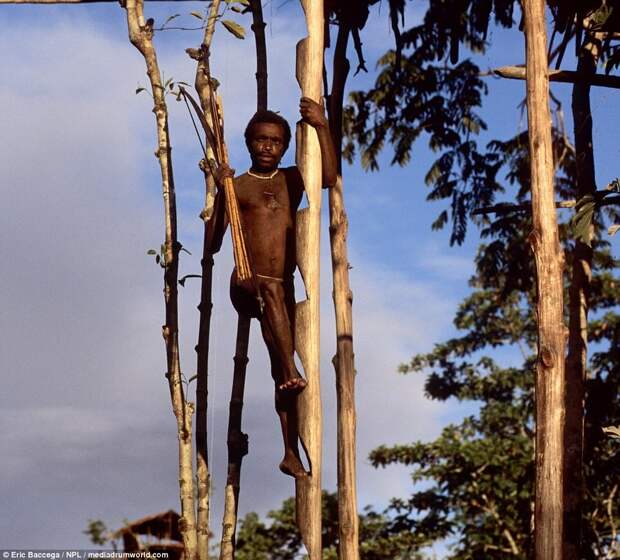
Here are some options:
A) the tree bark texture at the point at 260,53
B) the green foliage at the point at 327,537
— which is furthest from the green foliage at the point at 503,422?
the tree bark texture at the point at 260,53

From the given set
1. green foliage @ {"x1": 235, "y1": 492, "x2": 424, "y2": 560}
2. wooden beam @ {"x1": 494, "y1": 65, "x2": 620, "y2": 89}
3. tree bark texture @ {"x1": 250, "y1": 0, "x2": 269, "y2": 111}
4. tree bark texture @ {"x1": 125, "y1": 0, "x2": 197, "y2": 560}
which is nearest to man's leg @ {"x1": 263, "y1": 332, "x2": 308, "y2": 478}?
tree bark texture @ {"x1": 125, "y1": 0, "x2": 197, "y2": 560}

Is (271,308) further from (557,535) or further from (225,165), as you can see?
(557,535)

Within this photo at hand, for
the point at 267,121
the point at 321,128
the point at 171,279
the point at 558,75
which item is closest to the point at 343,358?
the point at 171,279

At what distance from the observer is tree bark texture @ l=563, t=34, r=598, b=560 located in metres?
10.5

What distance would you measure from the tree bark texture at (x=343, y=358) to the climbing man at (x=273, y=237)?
1.00 m

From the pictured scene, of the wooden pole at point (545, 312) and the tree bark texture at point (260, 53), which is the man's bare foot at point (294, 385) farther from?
the tree bark texture at point (260, 53)

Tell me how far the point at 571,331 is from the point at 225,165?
5.04 metres

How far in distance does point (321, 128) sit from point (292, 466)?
2.24 meters

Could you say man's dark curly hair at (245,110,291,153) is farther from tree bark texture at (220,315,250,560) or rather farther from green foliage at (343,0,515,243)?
green foliage at (343,0,515,243)

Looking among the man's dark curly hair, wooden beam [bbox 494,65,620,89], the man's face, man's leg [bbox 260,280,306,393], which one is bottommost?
man's leg [bbox 260,280,306,393]

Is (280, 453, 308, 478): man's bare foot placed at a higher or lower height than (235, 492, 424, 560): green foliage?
lower

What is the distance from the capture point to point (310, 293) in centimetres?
722

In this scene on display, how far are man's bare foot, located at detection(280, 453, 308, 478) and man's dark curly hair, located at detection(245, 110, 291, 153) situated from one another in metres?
2.02

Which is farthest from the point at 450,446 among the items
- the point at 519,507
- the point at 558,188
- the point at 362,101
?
the point at 362,101
